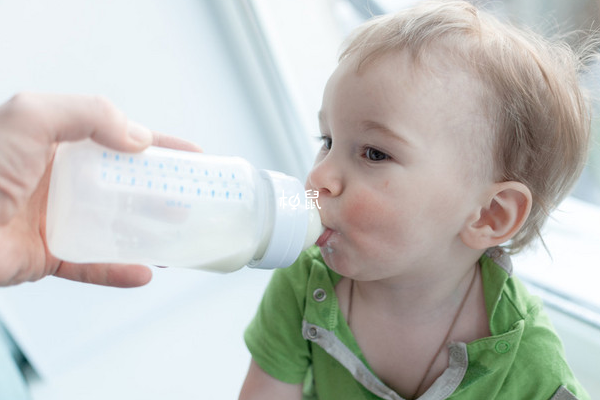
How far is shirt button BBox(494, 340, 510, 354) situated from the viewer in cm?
81

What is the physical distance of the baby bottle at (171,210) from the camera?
592 millimetres

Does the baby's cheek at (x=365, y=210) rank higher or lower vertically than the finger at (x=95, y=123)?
lower

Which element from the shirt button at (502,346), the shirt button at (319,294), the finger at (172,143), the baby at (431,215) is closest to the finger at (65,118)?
the finger at (172,143)

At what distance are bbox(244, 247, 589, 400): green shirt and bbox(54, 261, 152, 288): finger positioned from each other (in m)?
0.26

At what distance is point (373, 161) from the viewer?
0.74 m

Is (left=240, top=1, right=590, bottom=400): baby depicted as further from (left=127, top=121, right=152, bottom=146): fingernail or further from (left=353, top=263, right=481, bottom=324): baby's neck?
(left=127, top=121, right=152, bottom=146): fingernail

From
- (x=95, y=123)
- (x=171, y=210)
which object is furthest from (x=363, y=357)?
(x=95, y=123)

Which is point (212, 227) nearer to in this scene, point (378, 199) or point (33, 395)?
point (378, 199)

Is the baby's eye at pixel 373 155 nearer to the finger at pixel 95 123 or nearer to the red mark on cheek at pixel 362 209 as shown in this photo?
the red mark on cheek at pixel 362 209

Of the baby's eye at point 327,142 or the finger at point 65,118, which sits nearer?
the finger at point 65,118

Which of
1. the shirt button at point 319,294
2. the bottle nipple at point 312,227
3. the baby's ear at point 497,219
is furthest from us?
the shirt button at point 319,294

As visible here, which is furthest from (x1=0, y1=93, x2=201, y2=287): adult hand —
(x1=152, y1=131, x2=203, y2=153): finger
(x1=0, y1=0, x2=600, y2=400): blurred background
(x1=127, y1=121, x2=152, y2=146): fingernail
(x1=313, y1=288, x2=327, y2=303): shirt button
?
(x1=0, y1=0, x2=600, y2=400): blurred background

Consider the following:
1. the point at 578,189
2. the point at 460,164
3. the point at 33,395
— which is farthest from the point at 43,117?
the point at 578,189

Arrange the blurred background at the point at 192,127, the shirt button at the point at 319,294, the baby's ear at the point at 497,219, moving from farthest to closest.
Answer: the blurred background at the point at 192,127, the shirt button at the point at 319,294, the baby's ear at the point at 497,219
